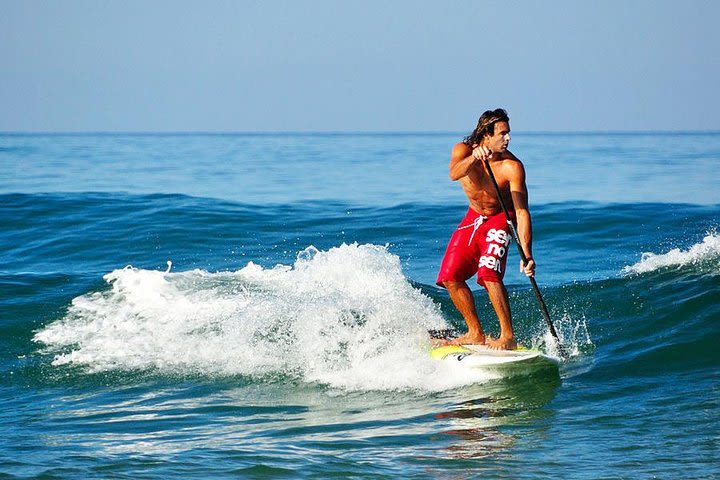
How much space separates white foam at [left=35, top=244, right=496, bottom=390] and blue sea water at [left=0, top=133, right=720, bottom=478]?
3 cm

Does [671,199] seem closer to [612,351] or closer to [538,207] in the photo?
[538,207]

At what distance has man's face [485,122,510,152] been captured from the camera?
757 cm

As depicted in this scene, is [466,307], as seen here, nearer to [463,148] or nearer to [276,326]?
[463,148]

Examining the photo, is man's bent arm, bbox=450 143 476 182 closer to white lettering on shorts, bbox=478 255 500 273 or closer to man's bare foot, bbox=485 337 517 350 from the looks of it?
white lettering on shorts, bbox=478 255 500 273

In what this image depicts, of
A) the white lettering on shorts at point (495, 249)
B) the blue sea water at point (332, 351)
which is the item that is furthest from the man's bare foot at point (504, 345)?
the white lettering on shorts at point (495, 249)

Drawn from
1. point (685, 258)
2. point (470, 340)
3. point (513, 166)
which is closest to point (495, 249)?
point (513, 166)

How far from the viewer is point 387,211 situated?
62.9 feet

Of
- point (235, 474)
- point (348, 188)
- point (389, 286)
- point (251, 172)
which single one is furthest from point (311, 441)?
point (251, 172)

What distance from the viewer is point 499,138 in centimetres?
758

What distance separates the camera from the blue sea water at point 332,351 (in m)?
6.14

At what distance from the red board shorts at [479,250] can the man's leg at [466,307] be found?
68 mm

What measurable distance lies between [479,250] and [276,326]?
2344 millimetres

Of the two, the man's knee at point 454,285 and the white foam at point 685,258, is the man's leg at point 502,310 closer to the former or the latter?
the man's knee at point 454,285

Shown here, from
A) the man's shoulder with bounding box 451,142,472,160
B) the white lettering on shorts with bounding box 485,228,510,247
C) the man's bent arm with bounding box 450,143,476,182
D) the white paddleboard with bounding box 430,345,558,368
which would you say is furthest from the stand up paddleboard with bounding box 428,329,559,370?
the man's shoulder with bounding box 451,142,472,160
